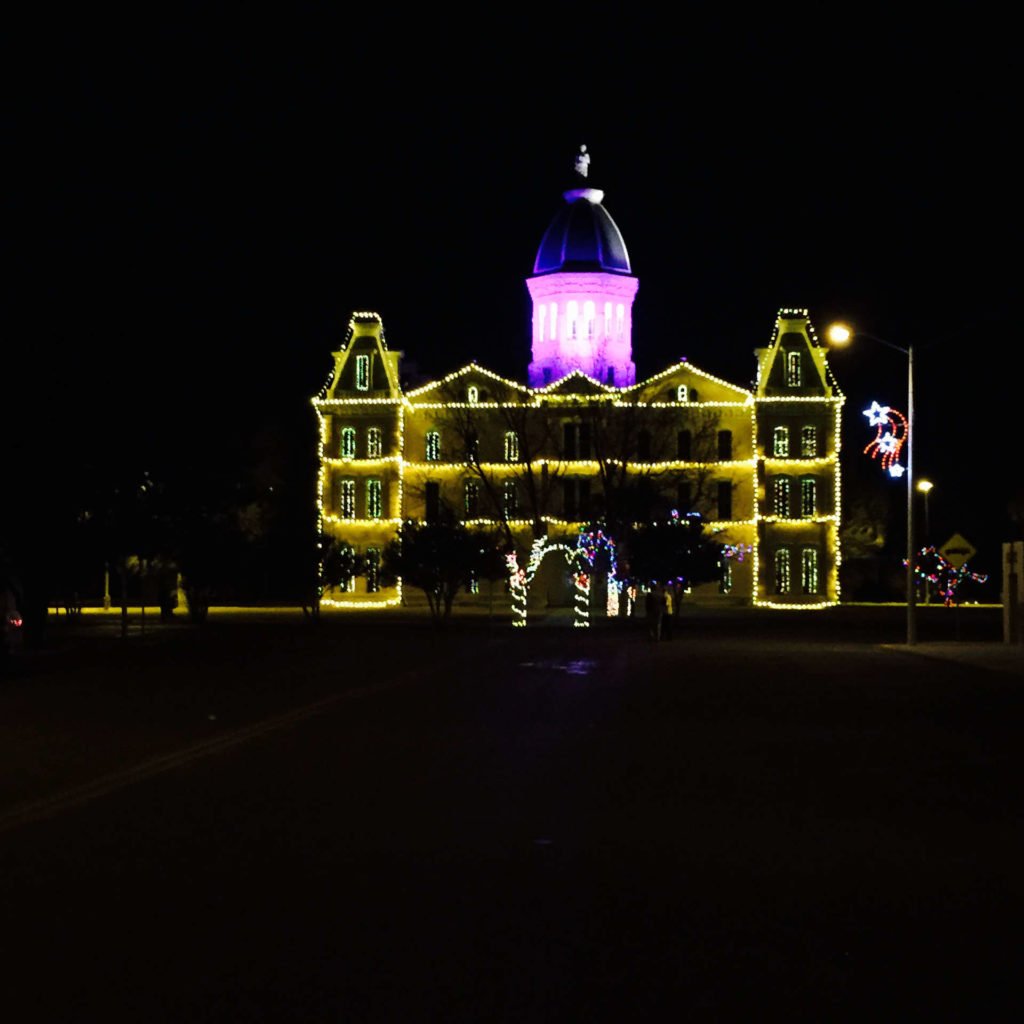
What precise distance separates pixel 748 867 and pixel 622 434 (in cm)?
7590

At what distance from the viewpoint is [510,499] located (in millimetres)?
94875

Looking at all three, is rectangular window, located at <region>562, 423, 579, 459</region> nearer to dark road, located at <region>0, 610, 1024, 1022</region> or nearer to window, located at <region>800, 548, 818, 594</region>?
window, located at <region>800, 548, 818, 594</region>

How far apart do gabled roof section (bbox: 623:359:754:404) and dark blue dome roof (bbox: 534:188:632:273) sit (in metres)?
8.05

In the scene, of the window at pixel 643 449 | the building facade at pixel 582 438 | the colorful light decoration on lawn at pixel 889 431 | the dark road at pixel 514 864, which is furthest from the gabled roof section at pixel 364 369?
the dark road at pixel 514 864

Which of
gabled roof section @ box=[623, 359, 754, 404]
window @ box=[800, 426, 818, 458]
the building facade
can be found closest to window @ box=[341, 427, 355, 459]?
the building facade

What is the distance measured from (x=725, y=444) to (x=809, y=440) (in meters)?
4.10

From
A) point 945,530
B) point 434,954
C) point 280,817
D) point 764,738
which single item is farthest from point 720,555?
point 434,954

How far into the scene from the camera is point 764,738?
2109 cm

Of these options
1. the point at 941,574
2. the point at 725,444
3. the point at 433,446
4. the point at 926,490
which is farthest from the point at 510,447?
the point at 941,574

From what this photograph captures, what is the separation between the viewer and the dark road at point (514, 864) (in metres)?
8.15

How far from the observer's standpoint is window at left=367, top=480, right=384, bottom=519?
9712 cm

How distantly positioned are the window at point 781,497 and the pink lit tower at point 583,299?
9678 mm

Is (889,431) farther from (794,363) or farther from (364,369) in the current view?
(364,369)

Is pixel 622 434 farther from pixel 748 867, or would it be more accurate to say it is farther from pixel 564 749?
pixel 748 867
